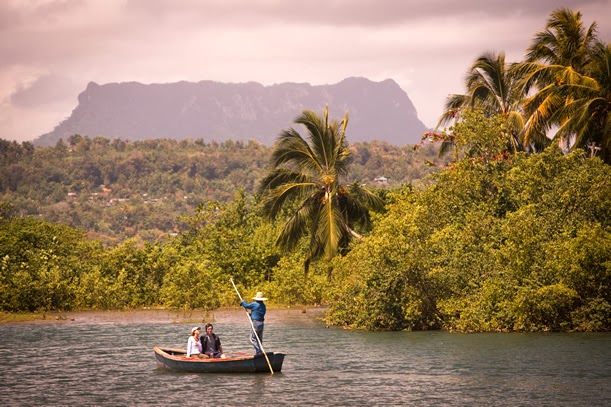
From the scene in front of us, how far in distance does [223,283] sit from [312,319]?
41.2ft

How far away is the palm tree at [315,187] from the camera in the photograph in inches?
1863

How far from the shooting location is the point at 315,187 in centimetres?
4825

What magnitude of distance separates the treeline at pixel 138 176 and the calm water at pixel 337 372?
92.6 meters

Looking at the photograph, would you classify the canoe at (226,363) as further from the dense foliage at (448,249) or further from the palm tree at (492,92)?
the palm tree at (492,92)

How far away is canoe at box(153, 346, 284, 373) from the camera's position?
26188 mm

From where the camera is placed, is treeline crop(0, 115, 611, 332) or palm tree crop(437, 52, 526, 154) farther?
palm tree crop(437, 52, 526, 154)

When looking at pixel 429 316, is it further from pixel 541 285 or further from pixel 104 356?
pixel 104 356

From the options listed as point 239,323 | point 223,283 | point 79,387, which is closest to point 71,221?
point 223,283

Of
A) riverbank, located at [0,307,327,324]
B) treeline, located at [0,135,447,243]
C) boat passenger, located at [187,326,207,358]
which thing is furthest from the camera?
treeline, located at [0,135,447,243]

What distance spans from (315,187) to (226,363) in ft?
74.9

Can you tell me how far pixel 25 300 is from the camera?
164ft

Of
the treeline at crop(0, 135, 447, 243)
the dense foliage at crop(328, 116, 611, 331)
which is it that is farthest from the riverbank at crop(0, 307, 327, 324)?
the treeline at crop(0, 135, 447, 243)

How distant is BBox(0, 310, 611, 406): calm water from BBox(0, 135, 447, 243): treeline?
92577mm

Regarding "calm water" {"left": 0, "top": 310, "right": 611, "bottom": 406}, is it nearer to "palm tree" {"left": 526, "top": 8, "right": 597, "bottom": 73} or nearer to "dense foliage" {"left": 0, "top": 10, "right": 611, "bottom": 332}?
"dense foliage" {"left": 0, "top": 10, "right": 611, "bottom": 332}
